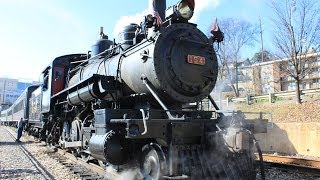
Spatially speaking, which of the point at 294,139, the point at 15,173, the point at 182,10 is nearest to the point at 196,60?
the point at 182,10

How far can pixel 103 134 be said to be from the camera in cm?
608

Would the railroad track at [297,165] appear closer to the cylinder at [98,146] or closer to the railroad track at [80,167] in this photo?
the railroad track at [80,167]

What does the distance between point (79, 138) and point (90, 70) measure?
1.87 metres

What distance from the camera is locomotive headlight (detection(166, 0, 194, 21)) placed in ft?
21.4

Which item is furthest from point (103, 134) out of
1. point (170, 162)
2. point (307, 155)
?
point (307, 155)

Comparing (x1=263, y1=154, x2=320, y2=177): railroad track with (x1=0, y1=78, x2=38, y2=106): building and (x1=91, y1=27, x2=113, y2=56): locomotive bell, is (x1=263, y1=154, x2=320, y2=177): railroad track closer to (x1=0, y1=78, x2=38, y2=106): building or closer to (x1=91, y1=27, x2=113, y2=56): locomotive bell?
(x1=91, y1=27, x2=113, y2=56): locomotive bell

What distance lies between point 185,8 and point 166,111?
212cm

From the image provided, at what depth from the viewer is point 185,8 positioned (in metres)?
6.59

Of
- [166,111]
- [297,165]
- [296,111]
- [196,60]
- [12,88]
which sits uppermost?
[12,88]

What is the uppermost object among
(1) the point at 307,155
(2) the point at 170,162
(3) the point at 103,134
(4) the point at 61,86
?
(4) the point at 61,86

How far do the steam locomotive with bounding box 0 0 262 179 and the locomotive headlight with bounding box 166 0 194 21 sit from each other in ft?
0.06

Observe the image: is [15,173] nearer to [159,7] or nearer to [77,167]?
[77,167]

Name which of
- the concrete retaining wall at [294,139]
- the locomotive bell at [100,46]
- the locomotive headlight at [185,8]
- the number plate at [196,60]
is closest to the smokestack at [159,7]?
the locomotive headlight at [185,8]

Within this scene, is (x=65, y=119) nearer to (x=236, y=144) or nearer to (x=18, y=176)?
(x=18, y=176)
